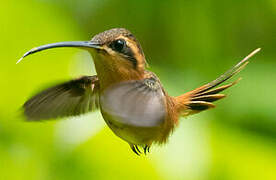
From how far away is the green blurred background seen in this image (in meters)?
1.94

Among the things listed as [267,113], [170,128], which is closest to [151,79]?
[170,128]

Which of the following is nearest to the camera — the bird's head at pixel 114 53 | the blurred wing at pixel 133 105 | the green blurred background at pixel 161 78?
the blurred wing at pixel 133 105

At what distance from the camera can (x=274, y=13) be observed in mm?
2514

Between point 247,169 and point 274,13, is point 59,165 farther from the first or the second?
point 274,13

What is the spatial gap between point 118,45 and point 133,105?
0.72 ft

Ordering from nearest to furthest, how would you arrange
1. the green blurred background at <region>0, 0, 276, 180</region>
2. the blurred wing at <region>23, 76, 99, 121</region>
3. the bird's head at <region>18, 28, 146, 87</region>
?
the bird's head at <region>18, 28, 146, 87</region>, the blurred wing at <region>23, 76, 99, 121</region>, the green blurred background at <region>0, 0, 276, 180</region>

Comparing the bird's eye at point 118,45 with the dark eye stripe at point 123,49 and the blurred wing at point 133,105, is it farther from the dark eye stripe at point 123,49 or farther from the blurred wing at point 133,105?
the blurred wing at point 133,105

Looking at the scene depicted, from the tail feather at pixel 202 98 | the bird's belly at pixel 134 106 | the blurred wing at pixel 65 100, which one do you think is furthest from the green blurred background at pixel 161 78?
the bird's belly at pixel 134 106

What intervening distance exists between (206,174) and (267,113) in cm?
57

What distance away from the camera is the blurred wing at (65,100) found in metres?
1.51

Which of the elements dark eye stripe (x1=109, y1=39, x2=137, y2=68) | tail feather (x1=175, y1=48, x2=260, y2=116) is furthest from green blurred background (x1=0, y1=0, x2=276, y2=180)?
dark eye stripe (x1=109, y1=39, x2=137, y2=68)

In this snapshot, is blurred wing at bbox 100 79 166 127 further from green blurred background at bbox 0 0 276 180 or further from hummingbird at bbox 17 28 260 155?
green blurred background at bbox 0 0 276 180

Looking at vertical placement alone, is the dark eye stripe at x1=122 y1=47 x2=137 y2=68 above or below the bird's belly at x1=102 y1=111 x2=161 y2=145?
above

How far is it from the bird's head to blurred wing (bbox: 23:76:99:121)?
0.69ft
